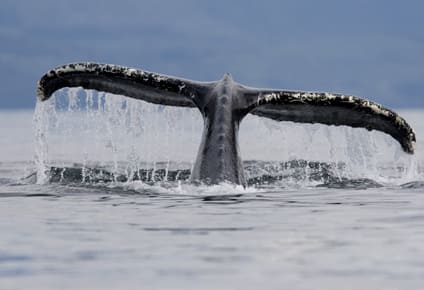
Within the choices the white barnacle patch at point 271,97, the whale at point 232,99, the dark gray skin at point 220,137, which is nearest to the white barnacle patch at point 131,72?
the whale at point 232,99

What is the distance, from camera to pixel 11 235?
29.3ft

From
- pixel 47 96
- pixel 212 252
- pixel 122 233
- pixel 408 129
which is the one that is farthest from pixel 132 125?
pixel 212 252

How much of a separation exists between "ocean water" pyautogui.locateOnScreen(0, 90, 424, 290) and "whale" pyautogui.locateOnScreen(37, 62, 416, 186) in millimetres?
167

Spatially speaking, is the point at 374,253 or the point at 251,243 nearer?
the point at 374,253

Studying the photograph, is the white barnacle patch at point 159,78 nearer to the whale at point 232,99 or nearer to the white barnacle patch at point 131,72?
the whale at point 232,99

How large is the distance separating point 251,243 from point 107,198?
4.94 meters

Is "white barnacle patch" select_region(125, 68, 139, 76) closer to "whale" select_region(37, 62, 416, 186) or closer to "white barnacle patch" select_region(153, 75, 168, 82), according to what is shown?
"whale" select_region(37, 62, 416, 186)

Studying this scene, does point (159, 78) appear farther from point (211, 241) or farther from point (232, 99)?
point (211, 241)

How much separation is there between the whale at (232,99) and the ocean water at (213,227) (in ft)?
0.55

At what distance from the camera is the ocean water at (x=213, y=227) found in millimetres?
6684

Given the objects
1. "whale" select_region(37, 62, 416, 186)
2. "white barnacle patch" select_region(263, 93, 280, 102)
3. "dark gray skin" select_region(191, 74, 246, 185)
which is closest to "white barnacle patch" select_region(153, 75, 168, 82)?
"whale" select_region(37, 62, 416, 186)

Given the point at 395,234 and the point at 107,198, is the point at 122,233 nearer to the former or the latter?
the point at 395,234

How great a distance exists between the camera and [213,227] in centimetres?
952

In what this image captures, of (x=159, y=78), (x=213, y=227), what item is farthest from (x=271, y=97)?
(x=213, y=227)
